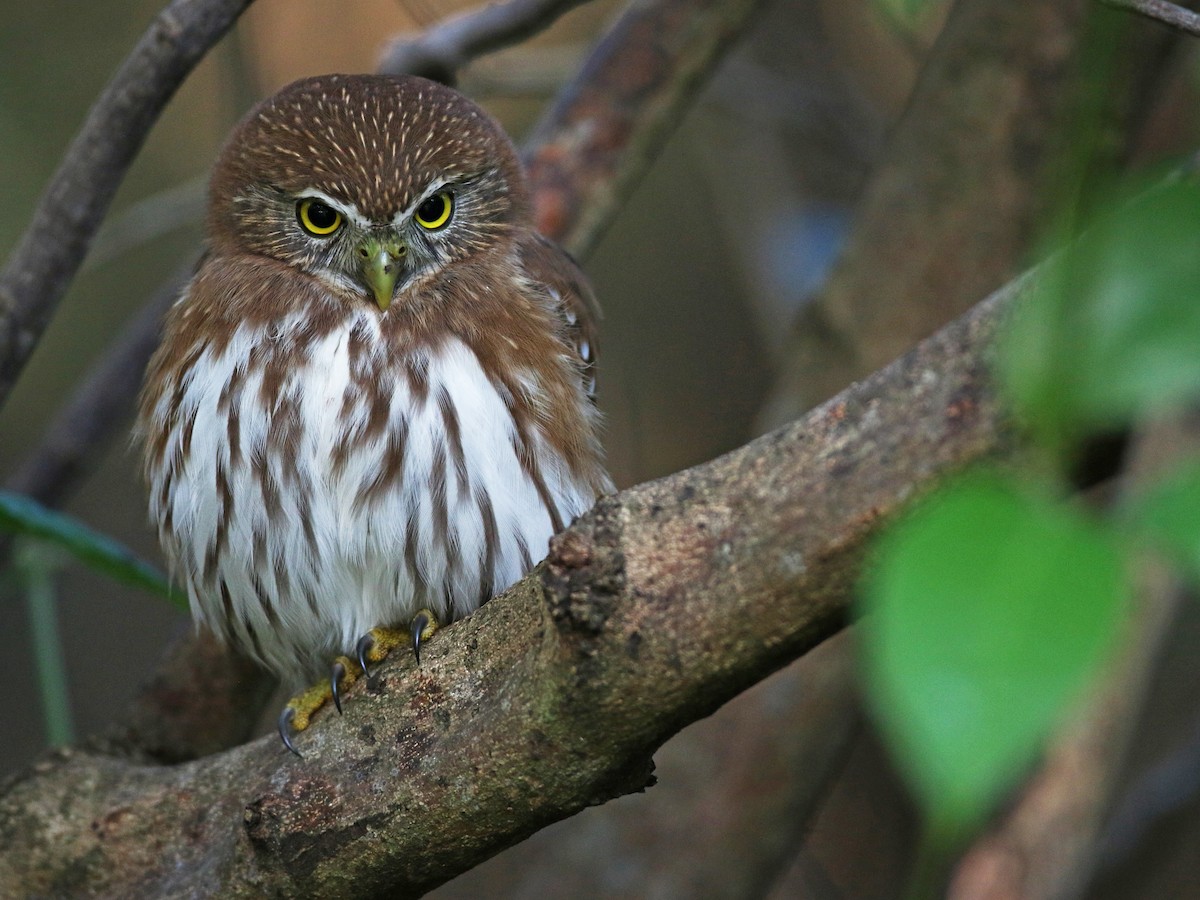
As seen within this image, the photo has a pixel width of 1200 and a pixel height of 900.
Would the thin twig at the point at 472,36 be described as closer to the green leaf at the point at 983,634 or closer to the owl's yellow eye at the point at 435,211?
the owl's yellow eye at the point at 435,211

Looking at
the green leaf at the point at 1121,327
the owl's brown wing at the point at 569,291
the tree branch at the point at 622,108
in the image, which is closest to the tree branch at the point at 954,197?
the tree branch at the point at 622,108

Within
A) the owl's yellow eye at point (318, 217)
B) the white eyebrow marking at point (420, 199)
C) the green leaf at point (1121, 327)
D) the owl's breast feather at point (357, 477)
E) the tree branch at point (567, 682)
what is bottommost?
the green leaf at point (1121, 327)

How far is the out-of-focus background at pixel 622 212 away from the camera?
4902 mm

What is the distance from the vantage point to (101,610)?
5.84 m

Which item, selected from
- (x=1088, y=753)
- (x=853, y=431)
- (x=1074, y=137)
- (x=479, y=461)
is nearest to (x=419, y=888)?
(x=479, y=461)

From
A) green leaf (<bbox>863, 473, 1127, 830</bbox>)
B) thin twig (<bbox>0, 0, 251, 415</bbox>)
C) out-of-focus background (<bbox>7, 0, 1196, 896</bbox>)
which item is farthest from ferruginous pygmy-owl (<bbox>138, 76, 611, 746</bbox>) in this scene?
green leaf (<bbox>863, 473, 1127, 830</bbox>)

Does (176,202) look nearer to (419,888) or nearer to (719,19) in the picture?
(719,19)

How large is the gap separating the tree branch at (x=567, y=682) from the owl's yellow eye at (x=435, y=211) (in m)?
1.00

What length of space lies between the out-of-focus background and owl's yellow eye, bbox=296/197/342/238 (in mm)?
1667

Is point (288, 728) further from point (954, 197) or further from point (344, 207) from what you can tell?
point (954, 197)

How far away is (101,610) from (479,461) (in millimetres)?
3798

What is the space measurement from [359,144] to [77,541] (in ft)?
3.20

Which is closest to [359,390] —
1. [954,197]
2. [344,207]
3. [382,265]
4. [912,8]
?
[382,265]

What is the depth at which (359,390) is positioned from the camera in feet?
8.57
